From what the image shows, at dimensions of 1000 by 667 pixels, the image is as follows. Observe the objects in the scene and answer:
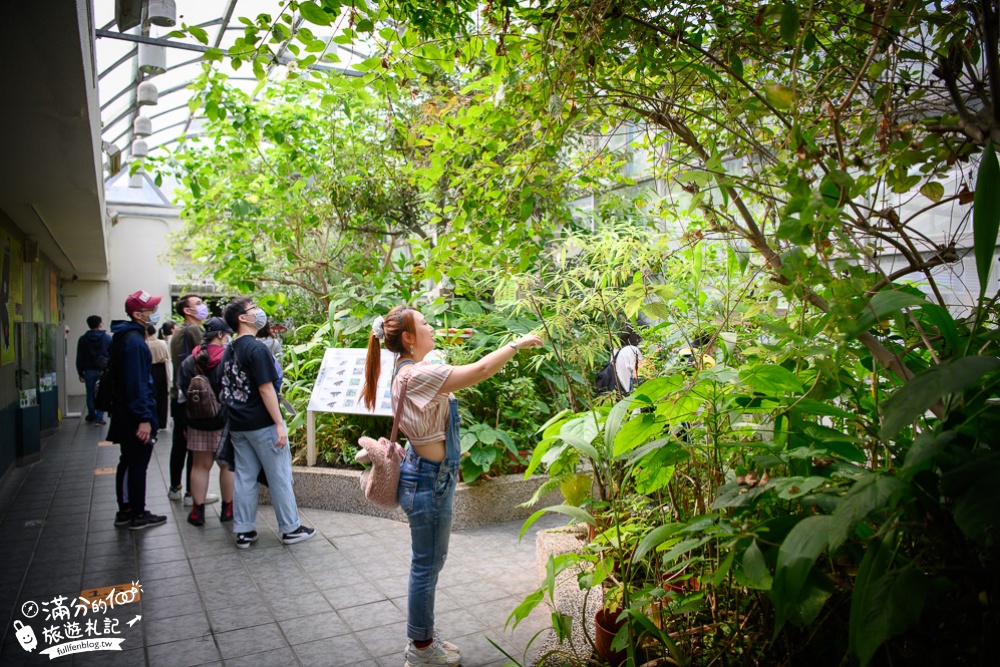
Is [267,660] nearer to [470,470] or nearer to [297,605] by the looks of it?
[297,605]

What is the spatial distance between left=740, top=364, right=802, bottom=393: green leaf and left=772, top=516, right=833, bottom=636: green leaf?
730mm

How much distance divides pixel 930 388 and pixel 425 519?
2217 millimetres

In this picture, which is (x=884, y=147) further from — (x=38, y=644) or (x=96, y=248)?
(x=96, y=248)

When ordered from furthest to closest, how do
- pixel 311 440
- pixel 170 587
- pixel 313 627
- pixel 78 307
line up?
pixel 78 307 → pixel 311 440 → pixel 170 587 → pixel 313 627

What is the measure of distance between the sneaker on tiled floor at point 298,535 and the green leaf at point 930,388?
4551mm

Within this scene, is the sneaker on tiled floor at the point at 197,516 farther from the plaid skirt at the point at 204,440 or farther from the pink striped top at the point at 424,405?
the pink striped top at the point at 424,405

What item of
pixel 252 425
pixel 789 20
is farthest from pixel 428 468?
pixel 252 425

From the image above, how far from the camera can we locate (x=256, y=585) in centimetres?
429

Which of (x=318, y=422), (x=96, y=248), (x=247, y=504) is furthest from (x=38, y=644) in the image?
(x=96, y=248)

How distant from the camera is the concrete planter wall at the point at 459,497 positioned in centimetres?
543

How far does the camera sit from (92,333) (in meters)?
10.5

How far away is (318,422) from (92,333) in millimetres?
5751

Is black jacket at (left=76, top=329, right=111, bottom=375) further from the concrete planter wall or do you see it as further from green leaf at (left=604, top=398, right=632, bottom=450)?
green leaf at (left=604, top=398, right=632, bottom=450)

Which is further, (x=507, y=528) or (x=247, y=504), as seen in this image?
(x=507, y=528)
